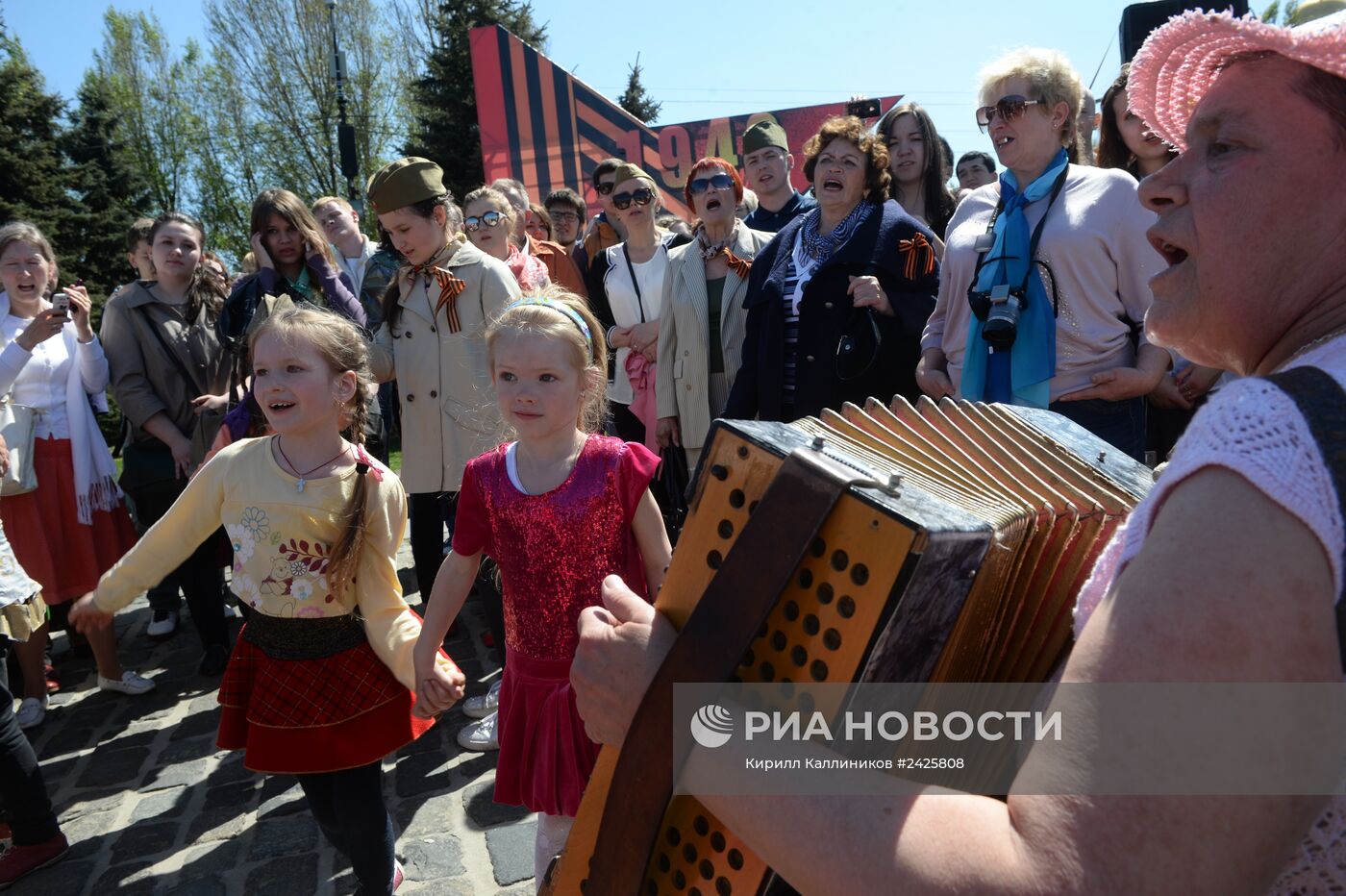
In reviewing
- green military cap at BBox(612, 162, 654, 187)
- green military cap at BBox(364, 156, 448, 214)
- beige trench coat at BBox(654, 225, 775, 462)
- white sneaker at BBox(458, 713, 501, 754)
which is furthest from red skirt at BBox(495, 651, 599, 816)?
green military cap at BBox(612, 162, 654, 187)

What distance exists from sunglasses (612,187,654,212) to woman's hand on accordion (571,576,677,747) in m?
4.24

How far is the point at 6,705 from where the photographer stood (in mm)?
3131

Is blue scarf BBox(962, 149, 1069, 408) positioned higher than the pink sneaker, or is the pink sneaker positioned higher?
blue scarf BBox(962, 149, 1069, 408)

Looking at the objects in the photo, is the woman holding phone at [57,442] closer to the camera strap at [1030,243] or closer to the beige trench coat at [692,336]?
the beige trench coat at [692,336]

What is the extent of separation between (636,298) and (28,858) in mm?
3780

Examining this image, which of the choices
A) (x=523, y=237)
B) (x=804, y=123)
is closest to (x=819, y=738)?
(x=523, y=237)

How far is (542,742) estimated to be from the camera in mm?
2412

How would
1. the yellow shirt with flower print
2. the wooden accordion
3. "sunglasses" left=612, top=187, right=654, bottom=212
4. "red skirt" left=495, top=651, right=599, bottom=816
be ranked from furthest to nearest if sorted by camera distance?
"sunglasses" left=612, top=187, right=654, bottom=212
the yellow shirt with flower print
"red skirt" left=495, top=651, right=599, bottom=816
the wooden accordion

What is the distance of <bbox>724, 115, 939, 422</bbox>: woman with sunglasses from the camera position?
396 centimetres

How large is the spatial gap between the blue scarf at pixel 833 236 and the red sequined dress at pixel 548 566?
1.83 m

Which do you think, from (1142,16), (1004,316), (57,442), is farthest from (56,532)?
(1142,16)

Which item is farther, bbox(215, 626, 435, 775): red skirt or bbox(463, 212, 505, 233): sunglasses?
bbox(463, 212, 505, 233): sunglasses

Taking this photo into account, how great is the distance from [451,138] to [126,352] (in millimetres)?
19815

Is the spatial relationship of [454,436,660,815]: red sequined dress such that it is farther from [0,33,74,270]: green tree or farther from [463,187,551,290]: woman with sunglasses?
[0,33,74,270]: green tree
